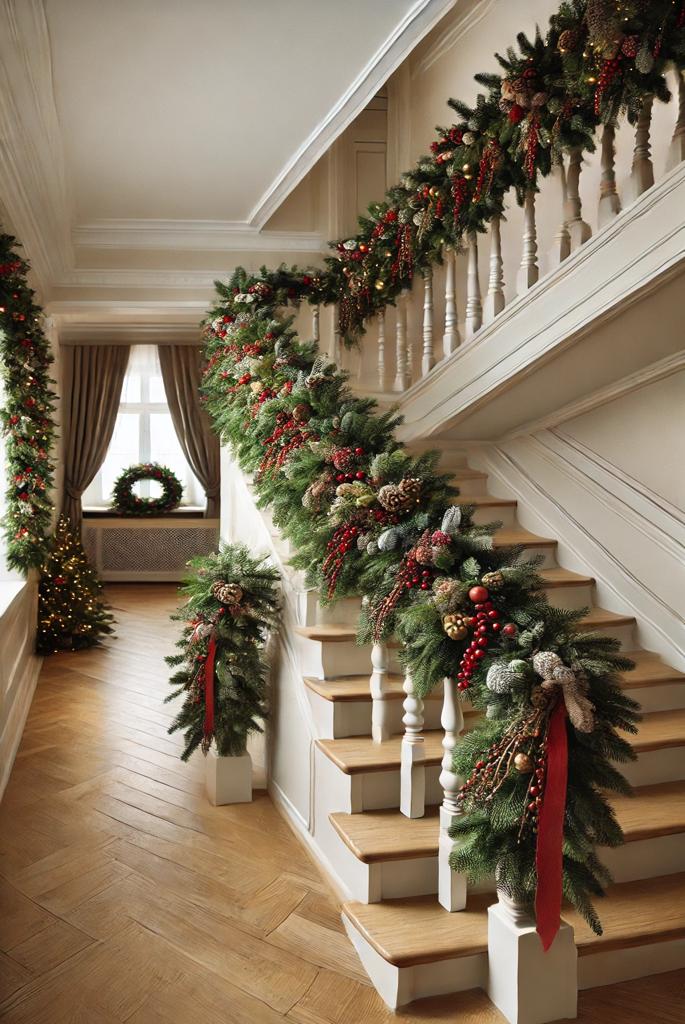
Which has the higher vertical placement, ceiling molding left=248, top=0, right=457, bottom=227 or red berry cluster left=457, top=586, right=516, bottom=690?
ceiling molding left=248, top=0, right=457, bottom=227

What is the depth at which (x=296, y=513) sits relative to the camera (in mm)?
3107

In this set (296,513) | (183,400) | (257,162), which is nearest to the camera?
(296,513)

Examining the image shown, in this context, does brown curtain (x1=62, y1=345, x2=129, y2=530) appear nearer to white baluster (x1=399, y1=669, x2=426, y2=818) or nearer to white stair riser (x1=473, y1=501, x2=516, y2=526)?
white stair riser (x1=473, y1=501, x2=516, y2=526)

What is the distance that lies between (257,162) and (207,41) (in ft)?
4.47

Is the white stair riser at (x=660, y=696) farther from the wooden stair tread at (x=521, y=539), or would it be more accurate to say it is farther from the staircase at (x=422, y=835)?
the wooden stair tread at (x=521, y=539)

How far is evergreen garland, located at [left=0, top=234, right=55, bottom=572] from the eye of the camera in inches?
177

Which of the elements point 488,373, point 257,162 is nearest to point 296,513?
point 488,373

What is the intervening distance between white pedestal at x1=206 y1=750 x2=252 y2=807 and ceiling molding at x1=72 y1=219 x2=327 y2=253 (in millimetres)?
3870

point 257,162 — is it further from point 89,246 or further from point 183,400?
point 183,400

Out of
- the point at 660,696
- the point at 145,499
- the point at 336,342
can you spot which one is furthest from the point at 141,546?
the point at 660,696

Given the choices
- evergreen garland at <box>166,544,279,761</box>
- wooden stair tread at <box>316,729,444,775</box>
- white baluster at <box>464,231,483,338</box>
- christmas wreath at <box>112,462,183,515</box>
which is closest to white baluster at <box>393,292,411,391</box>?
white baluster at <box>464,231,483,338</box>

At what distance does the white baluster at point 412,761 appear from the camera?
2.53m

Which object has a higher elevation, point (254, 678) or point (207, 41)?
point (207, 41)

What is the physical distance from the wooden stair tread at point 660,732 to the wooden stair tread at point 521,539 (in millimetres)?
1059
